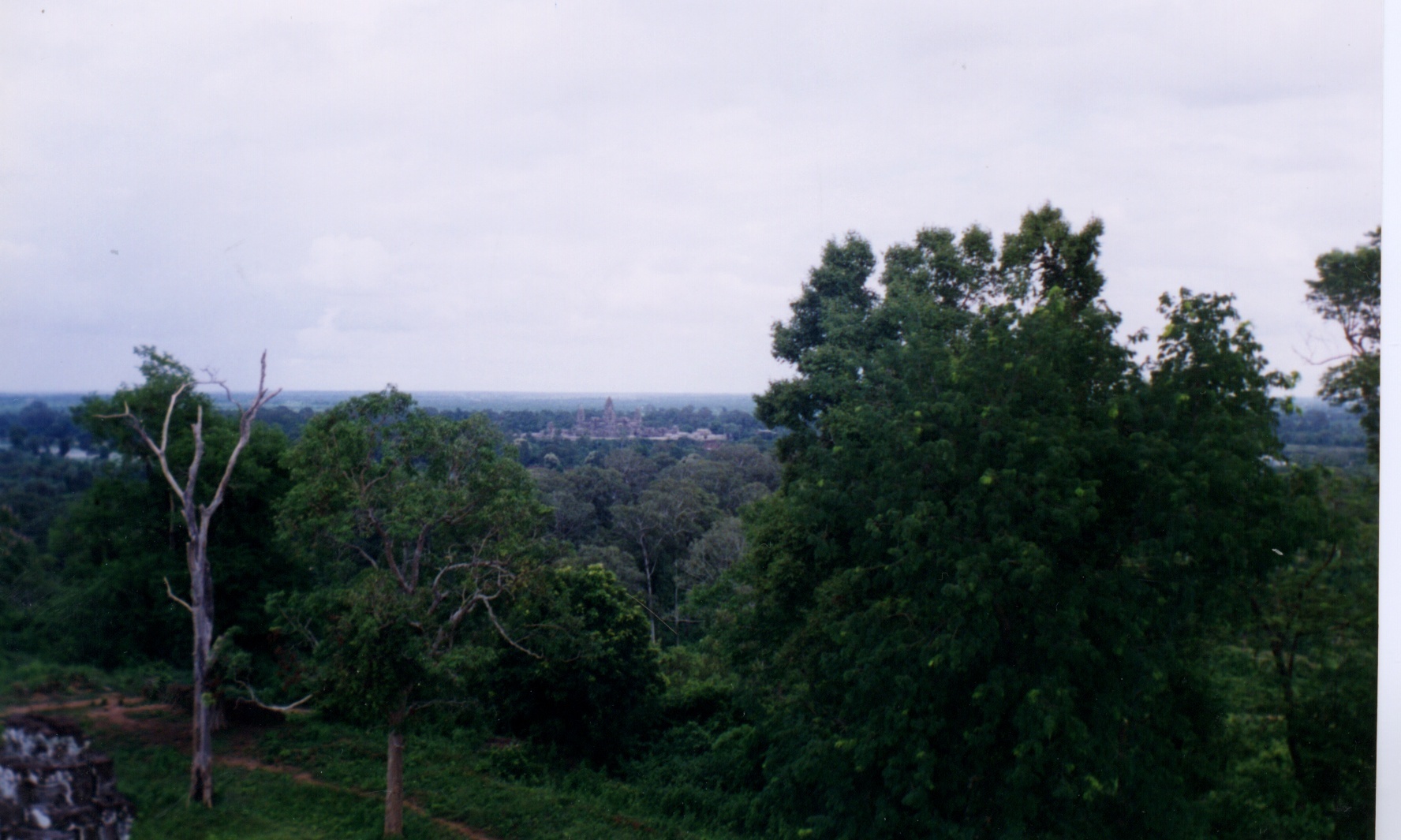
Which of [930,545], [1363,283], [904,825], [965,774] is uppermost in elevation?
[1363,283]

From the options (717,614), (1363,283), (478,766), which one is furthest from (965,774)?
(478,766)

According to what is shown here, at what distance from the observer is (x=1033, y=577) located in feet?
16.8

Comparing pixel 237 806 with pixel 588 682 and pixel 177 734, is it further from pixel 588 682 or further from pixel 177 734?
pixel 588 682

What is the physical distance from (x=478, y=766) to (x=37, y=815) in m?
5.17

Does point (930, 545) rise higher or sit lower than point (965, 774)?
higher

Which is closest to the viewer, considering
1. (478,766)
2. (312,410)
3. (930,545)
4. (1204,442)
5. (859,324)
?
(1204,442)

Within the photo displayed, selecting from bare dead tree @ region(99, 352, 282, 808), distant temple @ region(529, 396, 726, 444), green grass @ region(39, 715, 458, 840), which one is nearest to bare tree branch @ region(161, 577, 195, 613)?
bare dead tree @ region(99, 352, 282, 808)

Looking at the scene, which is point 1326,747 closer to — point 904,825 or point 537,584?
point 904,825

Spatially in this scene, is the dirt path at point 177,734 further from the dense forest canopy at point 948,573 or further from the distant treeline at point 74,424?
the distant treeline at point 74,424

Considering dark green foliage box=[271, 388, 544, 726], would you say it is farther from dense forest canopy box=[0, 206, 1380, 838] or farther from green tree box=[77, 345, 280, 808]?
green tree box=[77, 345, 280, 808]

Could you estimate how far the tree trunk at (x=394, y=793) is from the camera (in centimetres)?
682

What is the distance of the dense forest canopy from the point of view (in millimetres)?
5270

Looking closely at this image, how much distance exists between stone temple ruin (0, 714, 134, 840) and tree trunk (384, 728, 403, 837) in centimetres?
235

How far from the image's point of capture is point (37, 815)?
414cm
